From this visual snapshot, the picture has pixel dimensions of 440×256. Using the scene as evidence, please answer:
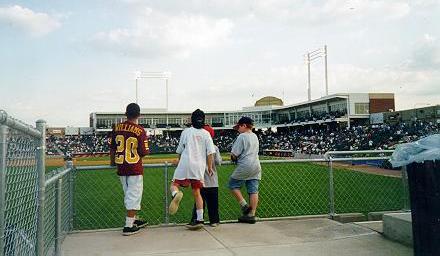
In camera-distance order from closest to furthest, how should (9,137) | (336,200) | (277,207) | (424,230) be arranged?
(9,137) → (424,230) → (277,207) → (336,200)

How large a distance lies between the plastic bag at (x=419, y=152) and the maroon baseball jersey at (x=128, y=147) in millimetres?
3329

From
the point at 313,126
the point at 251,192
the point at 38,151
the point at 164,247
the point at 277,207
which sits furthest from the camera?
the point at 313,126

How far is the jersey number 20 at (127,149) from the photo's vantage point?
577 centimetres

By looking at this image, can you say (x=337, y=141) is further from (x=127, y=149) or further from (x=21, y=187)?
(x=21, y=187)

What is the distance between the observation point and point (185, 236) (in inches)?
224

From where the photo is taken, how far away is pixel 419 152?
167 inches

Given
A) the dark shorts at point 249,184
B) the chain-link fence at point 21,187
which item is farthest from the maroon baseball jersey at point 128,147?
the chain-link fence at point 21,187

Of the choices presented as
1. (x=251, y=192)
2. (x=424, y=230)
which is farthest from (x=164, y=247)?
(x=424, y=230)

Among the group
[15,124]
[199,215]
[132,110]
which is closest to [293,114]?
[199,215]

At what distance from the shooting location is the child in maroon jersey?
18.9ft

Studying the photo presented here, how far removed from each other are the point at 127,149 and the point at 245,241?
6.78 feet

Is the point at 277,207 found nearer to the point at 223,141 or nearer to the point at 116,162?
the point at 116,162

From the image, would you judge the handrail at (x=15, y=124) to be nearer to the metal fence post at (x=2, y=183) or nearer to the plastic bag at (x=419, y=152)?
the metal fence post at (x=2, y=183)

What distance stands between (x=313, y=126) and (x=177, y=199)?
66122 mm
